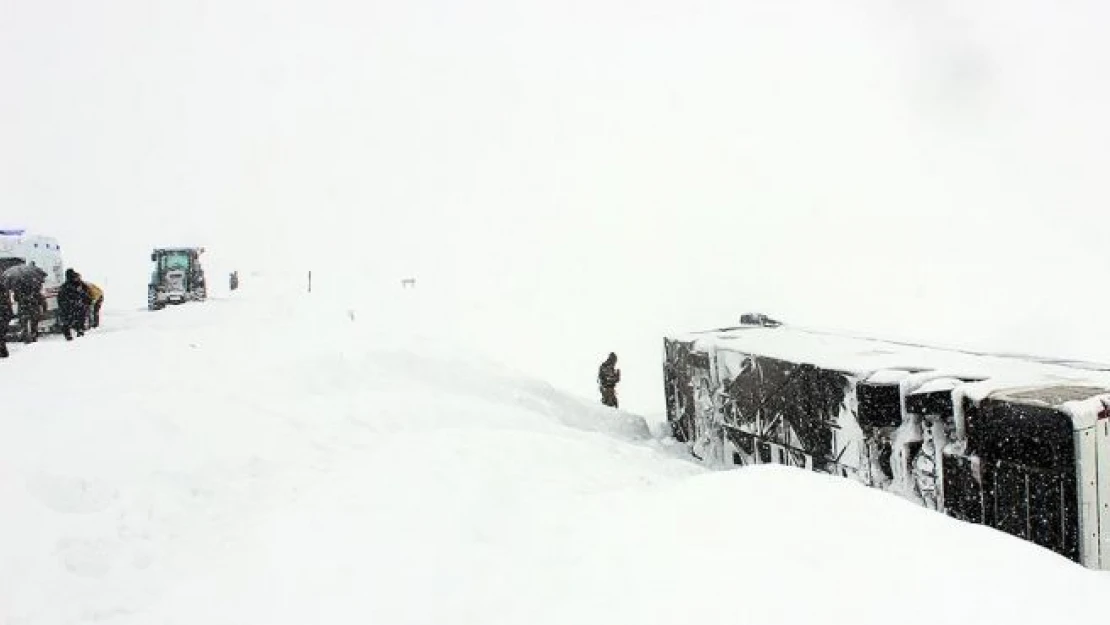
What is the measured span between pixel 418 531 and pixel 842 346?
6966 mm

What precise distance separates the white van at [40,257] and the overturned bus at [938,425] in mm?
16315

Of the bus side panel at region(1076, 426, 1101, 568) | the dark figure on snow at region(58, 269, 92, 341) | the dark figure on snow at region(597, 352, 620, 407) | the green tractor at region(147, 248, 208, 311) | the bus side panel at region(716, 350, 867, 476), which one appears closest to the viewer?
the bus side panel at region(1076, 426, 1101, 568)

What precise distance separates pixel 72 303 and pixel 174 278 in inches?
487

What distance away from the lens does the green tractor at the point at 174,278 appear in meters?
28.2

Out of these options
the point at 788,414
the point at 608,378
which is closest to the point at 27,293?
the point at 608,378

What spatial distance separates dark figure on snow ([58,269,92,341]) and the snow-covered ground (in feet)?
31.6

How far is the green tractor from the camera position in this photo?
92.6ft

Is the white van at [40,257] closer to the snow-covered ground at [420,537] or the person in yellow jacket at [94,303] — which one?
the person in yellow jacket at [94,303]

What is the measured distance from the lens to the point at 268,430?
7551mm

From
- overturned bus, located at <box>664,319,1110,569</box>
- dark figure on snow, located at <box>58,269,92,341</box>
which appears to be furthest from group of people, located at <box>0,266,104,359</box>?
overturned bus, located at <box>664,319,1110,569</box>

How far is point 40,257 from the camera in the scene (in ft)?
58.3

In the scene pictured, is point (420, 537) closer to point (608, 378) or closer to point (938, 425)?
point (938, 425)

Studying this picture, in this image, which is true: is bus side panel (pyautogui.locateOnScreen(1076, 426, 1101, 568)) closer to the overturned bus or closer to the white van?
the overturned bus

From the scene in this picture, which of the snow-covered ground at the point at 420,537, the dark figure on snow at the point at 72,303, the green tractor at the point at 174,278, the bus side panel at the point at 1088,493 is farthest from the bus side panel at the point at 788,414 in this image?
the green tractor at the point at 174,278
